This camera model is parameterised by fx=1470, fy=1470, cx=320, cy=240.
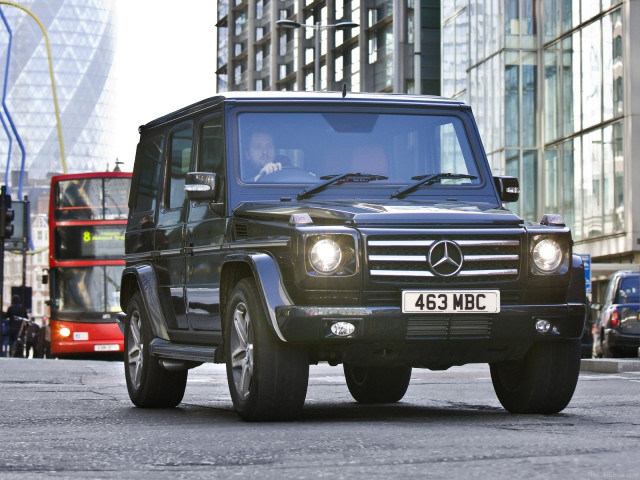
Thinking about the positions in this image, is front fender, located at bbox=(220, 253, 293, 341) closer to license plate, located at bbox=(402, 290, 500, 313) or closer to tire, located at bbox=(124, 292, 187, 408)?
license plate, located at bbox=(402, 290, 500, 313)

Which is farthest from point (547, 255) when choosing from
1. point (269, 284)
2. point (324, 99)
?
point (324, 99)

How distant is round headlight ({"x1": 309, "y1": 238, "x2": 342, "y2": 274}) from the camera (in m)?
8.18

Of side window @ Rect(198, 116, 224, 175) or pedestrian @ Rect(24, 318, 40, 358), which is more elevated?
side window @ Rect(198, 116, 224, 175)

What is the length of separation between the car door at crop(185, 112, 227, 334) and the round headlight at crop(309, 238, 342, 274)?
1.19 meters

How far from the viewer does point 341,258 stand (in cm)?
823

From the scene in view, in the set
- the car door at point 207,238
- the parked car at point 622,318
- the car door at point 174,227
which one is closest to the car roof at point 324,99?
the car door at point 207,238

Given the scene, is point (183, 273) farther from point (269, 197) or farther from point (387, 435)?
point (387, 435)

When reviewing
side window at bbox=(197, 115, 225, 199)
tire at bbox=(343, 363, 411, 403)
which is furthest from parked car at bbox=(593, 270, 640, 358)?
side window at bbox=(197, 115, 225, 199)

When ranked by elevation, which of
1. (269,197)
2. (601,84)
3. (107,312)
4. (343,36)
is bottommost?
(107,312)

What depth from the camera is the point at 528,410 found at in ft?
29.5

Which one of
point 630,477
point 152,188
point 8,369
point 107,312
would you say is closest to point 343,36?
point 107,312

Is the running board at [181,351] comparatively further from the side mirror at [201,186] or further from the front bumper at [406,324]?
the front bumper at [406,324]

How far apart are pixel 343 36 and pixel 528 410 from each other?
251ft

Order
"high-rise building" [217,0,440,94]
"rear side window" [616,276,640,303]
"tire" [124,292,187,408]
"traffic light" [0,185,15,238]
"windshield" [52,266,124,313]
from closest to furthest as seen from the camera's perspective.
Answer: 1. "tire" [124,292,187,408]
2. "rear side window" [616,276,640,303]
3. "traffic light" [0,185,15,238]
4. "windshield" [52,266,124,313]
5. "high-rise building" [217,0,440,94]
